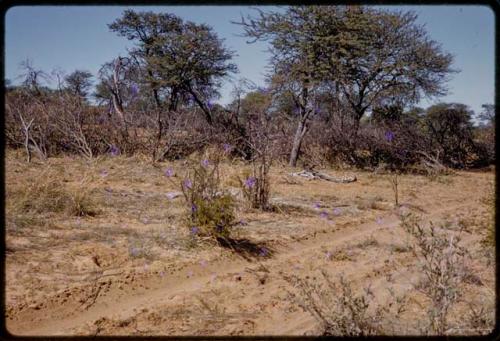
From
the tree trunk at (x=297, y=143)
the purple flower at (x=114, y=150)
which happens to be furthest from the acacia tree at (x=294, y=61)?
the purple flower at (x=114, y=150)

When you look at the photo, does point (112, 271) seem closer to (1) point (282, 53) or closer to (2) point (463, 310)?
(2) point (463, 310)

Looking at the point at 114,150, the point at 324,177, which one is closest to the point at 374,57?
the point at 324,177

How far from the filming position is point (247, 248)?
16.6 feet

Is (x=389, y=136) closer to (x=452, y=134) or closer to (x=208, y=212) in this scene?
(x=452, y=134)

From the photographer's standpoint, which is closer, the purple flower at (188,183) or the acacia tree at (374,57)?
the purple flower at (188,183)

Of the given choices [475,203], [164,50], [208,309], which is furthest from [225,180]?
[164,50]

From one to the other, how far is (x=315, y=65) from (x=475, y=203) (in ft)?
20.1

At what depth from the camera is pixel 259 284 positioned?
162 inches

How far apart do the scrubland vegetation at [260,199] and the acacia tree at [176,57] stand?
0.21 feet

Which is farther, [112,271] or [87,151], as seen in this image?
[87,151]

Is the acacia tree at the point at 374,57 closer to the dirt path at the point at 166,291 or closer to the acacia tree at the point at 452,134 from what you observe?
the acacia tree at the point at 452,134

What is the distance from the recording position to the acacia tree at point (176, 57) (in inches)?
666

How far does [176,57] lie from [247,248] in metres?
13.6

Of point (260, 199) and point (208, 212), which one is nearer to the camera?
point (208, 212)
